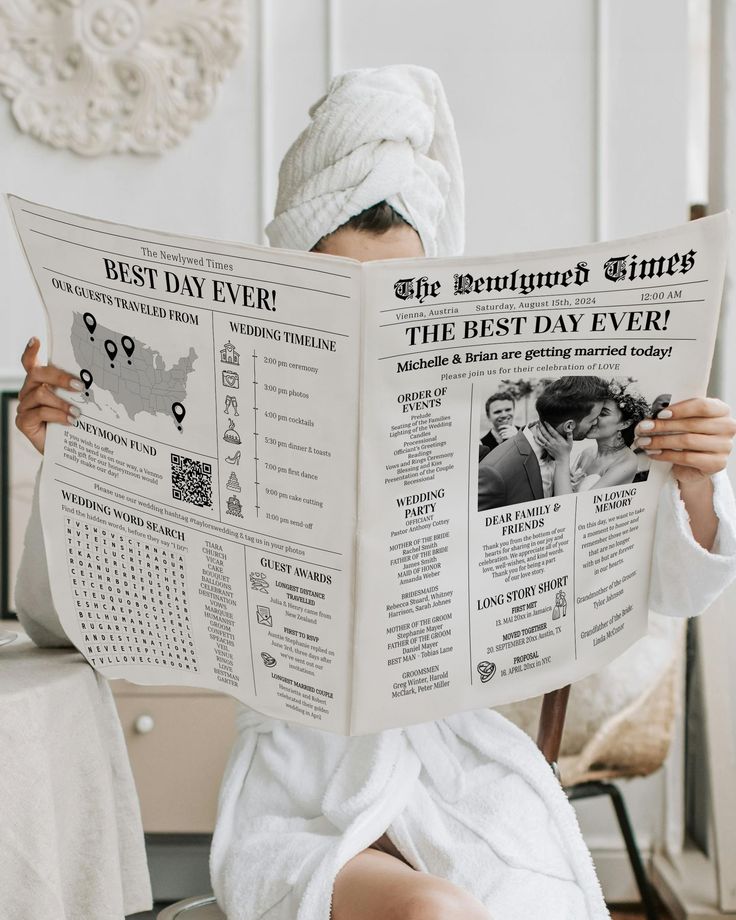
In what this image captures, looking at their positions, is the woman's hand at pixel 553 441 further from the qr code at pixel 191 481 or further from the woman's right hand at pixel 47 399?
the woman's right hand at pixel 47 399

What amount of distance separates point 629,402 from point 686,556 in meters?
0.16

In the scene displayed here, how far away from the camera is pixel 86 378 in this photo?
2.70 ft

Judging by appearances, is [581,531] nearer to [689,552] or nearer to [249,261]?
[689,552]

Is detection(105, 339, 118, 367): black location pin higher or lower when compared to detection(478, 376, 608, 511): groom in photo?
higher

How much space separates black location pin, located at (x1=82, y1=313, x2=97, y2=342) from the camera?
2.62ft

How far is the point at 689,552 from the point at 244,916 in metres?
0.50

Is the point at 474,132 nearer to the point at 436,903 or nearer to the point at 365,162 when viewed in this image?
the point at 365,162

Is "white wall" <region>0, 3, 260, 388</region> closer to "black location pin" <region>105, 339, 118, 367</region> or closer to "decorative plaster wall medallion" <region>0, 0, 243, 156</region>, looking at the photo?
"decorative plaster wall medallion" <region>0, 0, 243, 156</region>

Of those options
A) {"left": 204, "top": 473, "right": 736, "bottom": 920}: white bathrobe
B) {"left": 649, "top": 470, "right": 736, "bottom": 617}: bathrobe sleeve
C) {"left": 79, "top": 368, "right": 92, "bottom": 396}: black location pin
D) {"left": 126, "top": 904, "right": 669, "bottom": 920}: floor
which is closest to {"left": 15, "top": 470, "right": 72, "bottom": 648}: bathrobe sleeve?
{"left": 79, "top": 368, "right": 92, "bottom": 396}: black location pin

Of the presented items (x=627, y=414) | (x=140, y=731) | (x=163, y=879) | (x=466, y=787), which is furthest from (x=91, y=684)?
(x=163, y=879)

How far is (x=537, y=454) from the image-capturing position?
0.79 m

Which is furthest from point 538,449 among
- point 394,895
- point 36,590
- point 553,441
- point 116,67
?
point 116,67

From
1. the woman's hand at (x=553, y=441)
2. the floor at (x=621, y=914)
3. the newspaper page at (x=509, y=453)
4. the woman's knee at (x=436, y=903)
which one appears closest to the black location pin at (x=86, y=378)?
the newspaper page at (x=509, y=453)

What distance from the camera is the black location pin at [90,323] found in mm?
799
